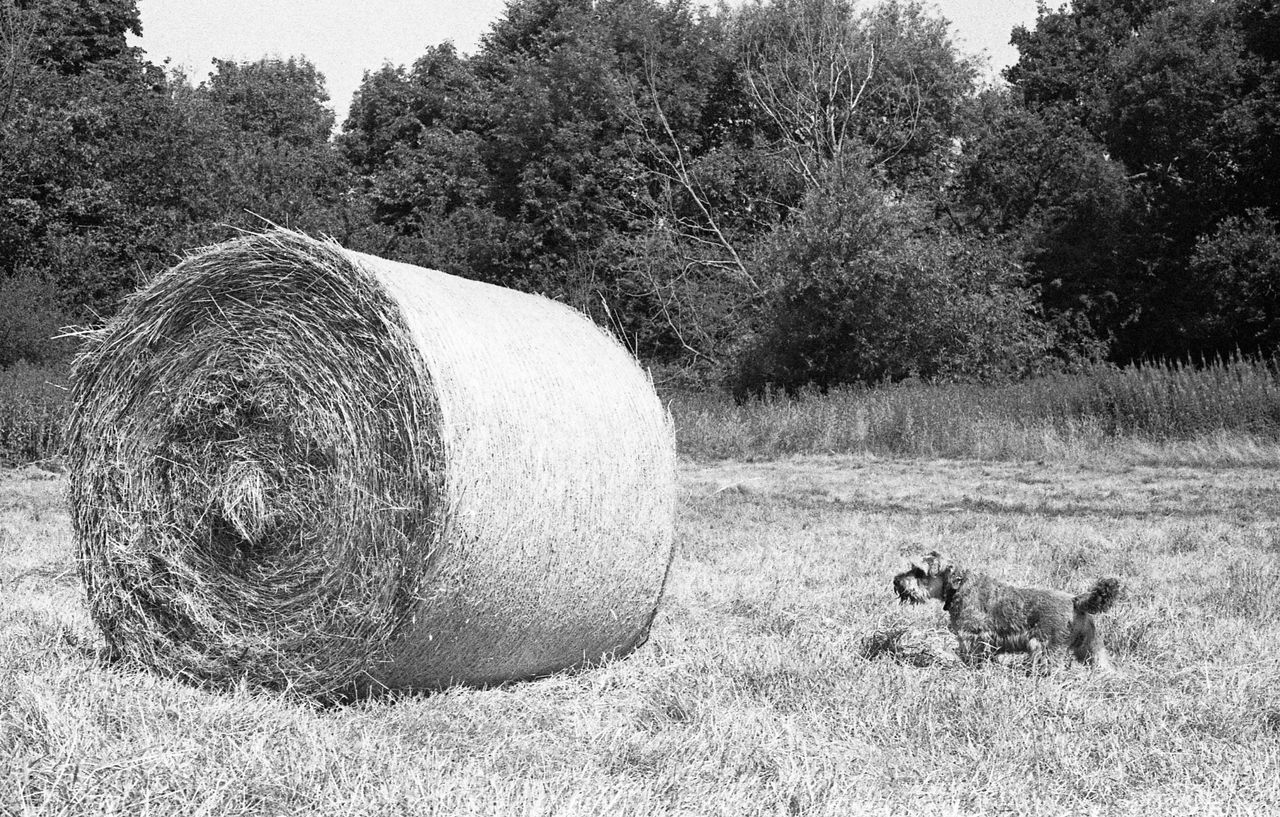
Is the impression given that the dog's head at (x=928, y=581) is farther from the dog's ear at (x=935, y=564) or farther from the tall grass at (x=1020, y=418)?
the tall grass at (x=1020, y=418)

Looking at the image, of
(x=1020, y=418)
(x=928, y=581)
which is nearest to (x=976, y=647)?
(x=928, y=581)

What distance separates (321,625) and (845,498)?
10.1 metres

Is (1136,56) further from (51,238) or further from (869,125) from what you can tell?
(51,238)

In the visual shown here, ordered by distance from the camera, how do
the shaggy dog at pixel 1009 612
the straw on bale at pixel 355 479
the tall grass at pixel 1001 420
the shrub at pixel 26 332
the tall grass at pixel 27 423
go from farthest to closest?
the shrub at pixel 26 332 → the tall grass at pixel 1001 420 → the tall grass at pixel 27 423 → the shaggy dog at pixel 1009 612 → the straw on bale at pixel 355 479

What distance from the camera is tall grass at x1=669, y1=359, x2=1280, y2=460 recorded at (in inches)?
768

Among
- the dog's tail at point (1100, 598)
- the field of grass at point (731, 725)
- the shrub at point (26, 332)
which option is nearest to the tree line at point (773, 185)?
the shrub at point (26, 332)

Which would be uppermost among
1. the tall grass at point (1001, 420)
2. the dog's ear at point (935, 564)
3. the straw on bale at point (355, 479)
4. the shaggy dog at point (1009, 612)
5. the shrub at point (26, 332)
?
the shrub at point (26, 332)

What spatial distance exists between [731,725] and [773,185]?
32.0 m

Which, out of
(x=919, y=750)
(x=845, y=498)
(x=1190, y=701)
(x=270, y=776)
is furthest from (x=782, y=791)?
(x=845, y=498)

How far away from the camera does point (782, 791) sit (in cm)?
438

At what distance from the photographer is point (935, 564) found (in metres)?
6.51

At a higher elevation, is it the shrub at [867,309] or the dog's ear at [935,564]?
the shrub at [867,309]

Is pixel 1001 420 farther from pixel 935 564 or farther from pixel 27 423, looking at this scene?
pixel 27 423

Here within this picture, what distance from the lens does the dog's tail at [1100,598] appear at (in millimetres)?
5949
